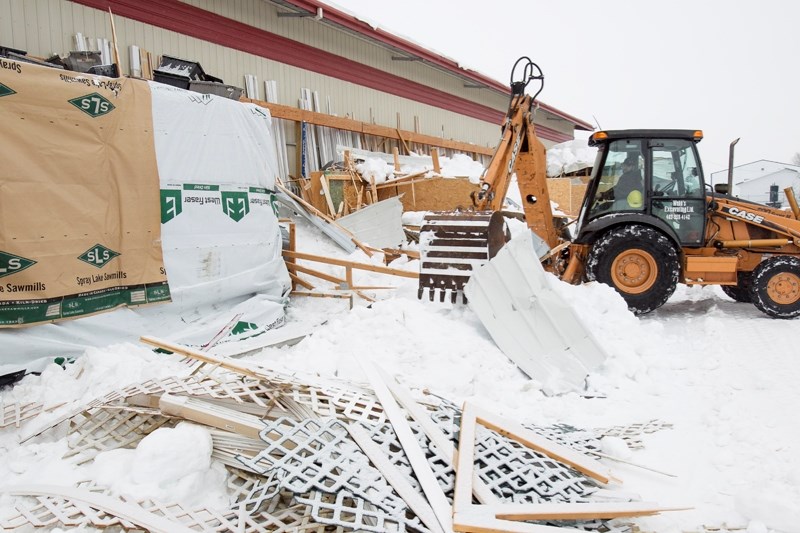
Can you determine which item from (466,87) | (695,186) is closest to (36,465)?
(695,186)

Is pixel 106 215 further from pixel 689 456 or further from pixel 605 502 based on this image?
pixel 689 456

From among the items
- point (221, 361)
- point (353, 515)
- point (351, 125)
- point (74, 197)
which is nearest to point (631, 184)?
point (221, 361)

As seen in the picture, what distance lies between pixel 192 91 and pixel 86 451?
4.40 meters

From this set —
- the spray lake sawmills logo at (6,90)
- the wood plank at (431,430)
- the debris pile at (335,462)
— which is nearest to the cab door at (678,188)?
the debris pile at (335,462)

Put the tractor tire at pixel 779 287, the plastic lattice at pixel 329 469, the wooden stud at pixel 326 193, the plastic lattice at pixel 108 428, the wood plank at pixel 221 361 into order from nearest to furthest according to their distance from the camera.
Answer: the plastic lattice at pixel 329 469
the plastic lattice at pixel 108 428
the wood plank at pixel 221 361
the tractor tire at pixel 779 287
the wooden stud at pixel 326 193

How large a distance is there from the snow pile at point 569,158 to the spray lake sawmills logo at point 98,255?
679 inches

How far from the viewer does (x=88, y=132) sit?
16.0 feet

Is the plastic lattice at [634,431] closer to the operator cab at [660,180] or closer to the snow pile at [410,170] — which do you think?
the operator cab at [660,180]

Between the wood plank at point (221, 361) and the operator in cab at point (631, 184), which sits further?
the operator in cab at point (631, 184)

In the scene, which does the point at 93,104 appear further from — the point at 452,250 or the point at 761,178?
the point at 761,178

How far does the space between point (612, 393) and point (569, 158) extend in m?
16.8

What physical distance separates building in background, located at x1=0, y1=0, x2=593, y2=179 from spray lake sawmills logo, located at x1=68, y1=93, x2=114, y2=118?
3.84m

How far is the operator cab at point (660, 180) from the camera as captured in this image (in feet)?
23.5

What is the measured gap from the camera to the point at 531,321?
520 centimetres
